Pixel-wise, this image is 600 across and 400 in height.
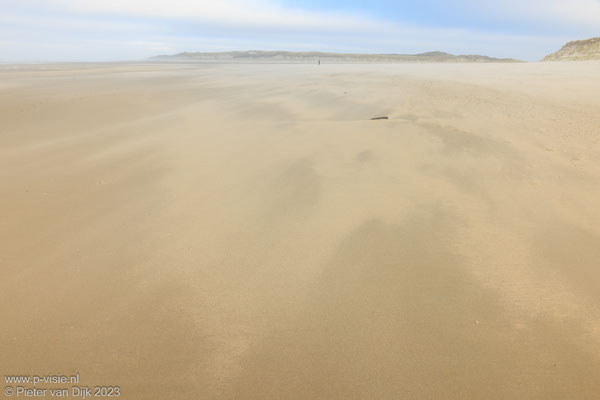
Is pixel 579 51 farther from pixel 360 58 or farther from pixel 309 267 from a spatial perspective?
pixel 309 267

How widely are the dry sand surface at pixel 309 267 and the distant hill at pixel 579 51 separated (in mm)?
38269

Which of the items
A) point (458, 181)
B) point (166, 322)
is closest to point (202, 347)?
point (166, 322)

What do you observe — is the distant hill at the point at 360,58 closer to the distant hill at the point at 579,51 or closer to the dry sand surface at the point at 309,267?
the distant hill at the point at 579,51

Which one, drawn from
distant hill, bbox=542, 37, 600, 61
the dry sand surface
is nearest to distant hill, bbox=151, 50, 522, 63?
distant hill, bbox=542, 37, 600, 61

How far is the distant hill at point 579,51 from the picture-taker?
1286 inches

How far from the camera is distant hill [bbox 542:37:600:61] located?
1286 inches

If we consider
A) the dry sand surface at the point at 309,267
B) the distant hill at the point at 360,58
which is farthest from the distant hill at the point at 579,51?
the dry sand surface at the point at 309,267

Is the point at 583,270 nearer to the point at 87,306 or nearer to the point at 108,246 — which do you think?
the point at 87,306

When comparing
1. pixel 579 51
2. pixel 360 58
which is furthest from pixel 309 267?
pixel 360 58

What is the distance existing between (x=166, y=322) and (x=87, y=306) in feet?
1.67

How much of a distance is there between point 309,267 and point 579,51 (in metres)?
47.3

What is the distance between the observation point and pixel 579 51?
35906mm

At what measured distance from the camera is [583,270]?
226 centimetres

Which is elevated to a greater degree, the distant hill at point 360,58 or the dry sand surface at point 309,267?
the distant hill at point 360,58
